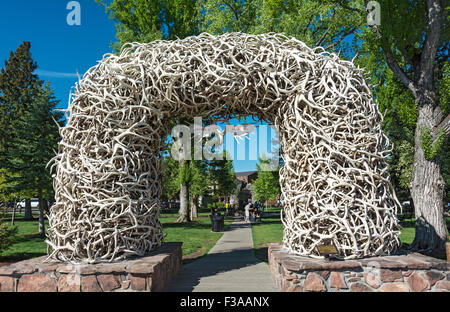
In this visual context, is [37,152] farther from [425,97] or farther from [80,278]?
[425,97]

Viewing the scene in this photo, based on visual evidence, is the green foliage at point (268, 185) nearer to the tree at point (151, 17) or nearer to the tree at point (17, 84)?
the tree at point (151, 17)

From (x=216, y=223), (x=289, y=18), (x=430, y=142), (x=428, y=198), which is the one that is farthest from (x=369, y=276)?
(x=289, y=18)

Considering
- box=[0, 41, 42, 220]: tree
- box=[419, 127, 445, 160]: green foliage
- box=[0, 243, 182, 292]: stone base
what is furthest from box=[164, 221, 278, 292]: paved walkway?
box=[0, 41, 42, 220]: tree

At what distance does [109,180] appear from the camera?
4.47m

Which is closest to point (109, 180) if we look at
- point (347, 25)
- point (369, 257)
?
point (369, 257)

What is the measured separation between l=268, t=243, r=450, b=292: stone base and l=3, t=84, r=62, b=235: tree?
12.5 m

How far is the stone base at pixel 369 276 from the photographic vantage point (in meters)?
3.82

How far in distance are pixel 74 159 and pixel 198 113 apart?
2.29 meters

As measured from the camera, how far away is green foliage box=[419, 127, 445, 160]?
745 cm

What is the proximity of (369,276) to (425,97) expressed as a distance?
21.3ft

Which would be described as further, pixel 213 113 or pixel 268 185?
pixel 268 185

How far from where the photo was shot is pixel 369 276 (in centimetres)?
387

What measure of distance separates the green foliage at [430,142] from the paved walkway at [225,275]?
18.1ft

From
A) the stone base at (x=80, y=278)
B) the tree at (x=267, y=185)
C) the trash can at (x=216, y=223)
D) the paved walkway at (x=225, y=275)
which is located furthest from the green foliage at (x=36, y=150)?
the tree at (x=267, y=185)
